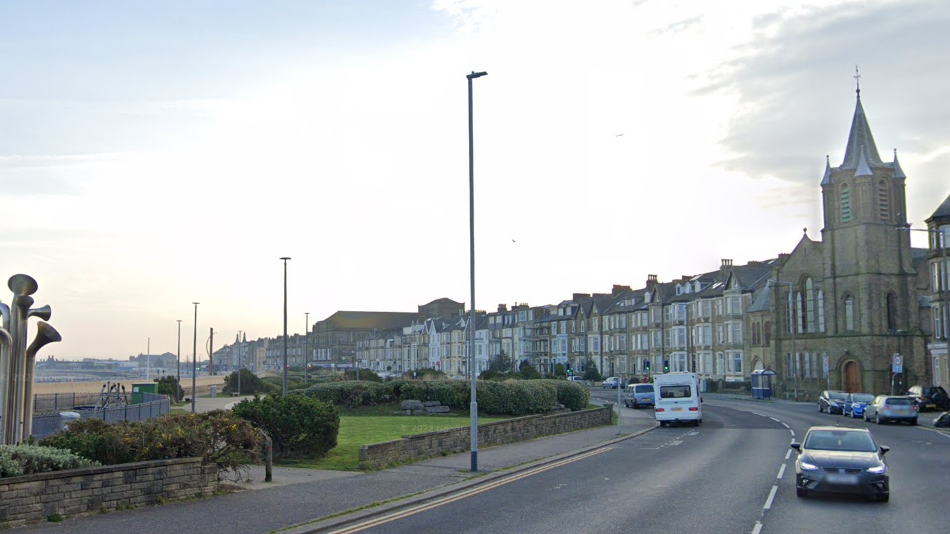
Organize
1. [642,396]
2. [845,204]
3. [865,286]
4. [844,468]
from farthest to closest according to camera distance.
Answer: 1. [845,204]
2. [865,286]
3. [642,396]
4. [844,468]

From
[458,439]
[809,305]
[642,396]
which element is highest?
[809,305]

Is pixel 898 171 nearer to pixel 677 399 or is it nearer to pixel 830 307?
pixel 830 307

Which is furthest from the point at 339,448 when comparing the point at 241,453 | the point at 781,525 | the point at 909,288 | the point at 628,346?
the point at 628,346

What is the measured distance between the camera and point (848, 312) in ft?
222

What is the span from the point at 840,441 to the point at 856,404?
31516 mm

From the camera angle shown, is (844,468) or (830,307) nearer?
(844,468)

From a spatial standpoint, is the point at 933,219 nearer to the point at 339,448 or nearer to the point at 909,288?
the point at 909,288

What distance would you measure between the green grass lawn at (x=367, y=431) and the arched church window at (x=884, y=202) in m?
44.4

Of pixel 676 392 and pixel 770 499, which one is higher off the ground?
pixel 676 392

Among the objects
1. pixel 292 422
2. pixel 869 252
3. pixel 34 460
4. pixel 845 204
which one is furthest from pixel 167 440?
pixel 845 204

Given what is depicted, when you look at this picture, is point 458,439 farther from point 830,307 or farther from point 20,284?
point 830,307

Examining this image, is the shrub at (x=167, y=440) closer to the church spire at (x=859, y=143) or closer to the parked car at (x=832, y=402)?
the parked car at (x=832, y=402)

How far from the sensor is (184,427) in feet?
54.0

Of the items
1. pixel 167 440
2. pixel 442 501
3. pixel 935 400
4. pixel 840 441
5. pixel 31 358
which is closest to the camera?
pixel 167 440
